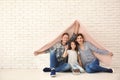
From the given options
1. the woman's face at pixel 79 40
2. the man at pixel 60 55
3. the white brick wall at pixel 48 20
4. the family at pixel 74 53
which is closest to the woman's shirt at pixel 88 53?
the family at pixel 74 53

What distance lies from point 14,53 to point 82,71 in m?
1.46

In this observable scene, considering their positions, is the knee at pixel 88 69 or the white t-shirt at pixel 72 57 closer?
the knee at pixel 88 69

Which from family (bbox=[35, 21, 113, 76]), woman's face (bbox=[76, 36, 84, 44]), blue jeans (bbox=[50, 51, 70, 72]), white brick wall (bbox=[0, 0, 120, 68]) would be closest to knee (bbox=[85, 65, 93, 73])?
family (bbox=[35, 21, 113, 76])

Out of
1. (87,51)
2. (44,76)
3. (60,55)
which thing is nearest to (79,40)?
(87,51)

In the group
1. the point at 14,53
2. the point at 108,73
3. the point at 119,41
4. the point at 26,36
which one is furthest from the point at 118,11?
the point at 14,53

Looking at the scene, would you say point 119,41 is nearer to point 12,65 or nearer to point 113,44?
point 113,44

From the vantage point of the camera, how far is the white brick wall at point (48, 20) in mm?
4441

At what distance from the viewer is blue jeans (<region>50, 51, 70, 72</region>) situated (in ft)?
12.3

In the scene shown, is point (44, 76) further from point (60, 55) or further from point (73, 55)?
point (73, 55)

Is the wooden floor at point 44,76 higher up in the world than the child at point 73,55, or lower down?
lower down

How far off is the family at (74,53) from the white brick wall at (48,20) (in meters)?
0.57

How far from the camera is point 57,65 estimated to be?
3.83 metres

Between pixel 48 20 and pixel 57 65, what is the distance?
99 centimetres

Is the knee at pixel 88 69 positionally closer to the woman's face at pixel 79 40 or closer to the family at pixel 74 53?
the family at pixel 74 53
